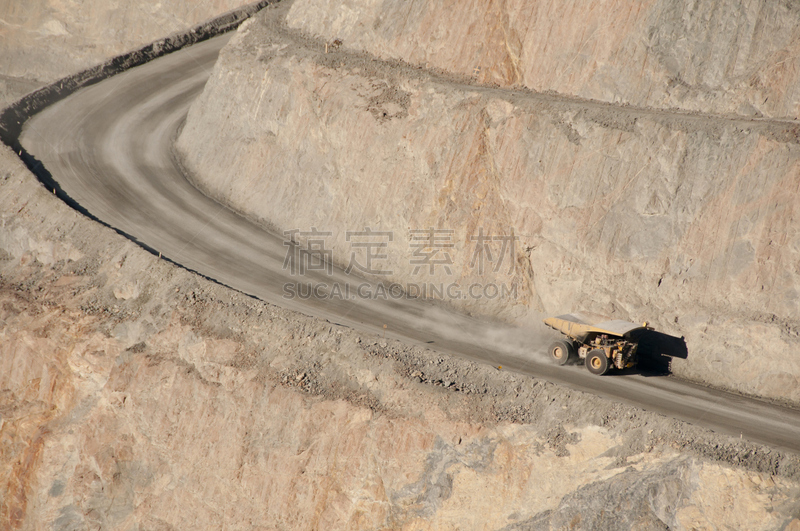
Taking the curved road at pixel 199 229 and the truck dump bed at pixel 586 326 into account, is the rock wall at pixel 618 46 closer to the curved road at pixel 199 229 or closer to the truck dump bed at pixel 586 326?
the truck dump bed at pixel 586 326

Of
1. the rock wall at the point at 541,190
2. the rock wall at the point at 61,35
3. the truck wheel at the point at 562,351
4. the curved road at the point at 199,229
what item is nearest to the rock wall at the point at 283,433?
the curved road at the point at 199,229

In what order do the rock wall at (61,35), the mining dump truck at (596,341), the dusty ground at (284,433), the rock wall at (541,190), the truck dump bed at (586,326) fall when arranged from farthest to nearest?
the rock wall at (61,35) → the mining dump truck at (596,341) → the truck dump bed at (586,326) → the rock wall at (541,190) → the dusty ground at (284,433)

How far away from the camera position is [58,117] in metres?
33.2

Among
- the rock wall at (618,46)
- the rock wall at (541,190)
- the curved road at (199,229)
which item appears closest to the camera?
the curved road at (199,229)

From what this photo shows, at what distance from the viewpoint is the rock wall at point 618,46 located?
1995cm

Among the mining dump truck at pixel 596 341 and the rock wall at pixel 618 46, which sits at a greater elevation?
the rock wall at pixel 618 46

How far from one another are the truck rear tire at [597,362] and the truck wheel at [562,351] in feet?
1.77

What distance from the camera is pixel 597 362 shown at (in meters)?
19.5

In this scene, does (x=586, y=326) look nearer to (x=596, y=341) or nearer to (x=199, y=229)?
(x=596, y=341)

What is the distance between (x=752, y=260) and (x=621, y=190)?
436 centimetres

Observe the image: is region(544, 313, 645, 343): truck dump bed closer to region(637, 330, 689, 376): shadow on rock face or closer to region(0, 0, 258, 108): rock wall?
region(637, 330, 689, 376): shadow on rock face

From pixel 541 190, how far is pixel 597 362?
20.1 feet

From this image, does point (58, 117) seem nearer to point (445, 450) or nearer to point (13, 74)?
point (13, 74)

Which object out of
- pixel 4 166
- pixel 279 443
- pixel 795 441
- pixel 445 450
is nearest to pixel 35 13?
Answer: pixel 4 166
